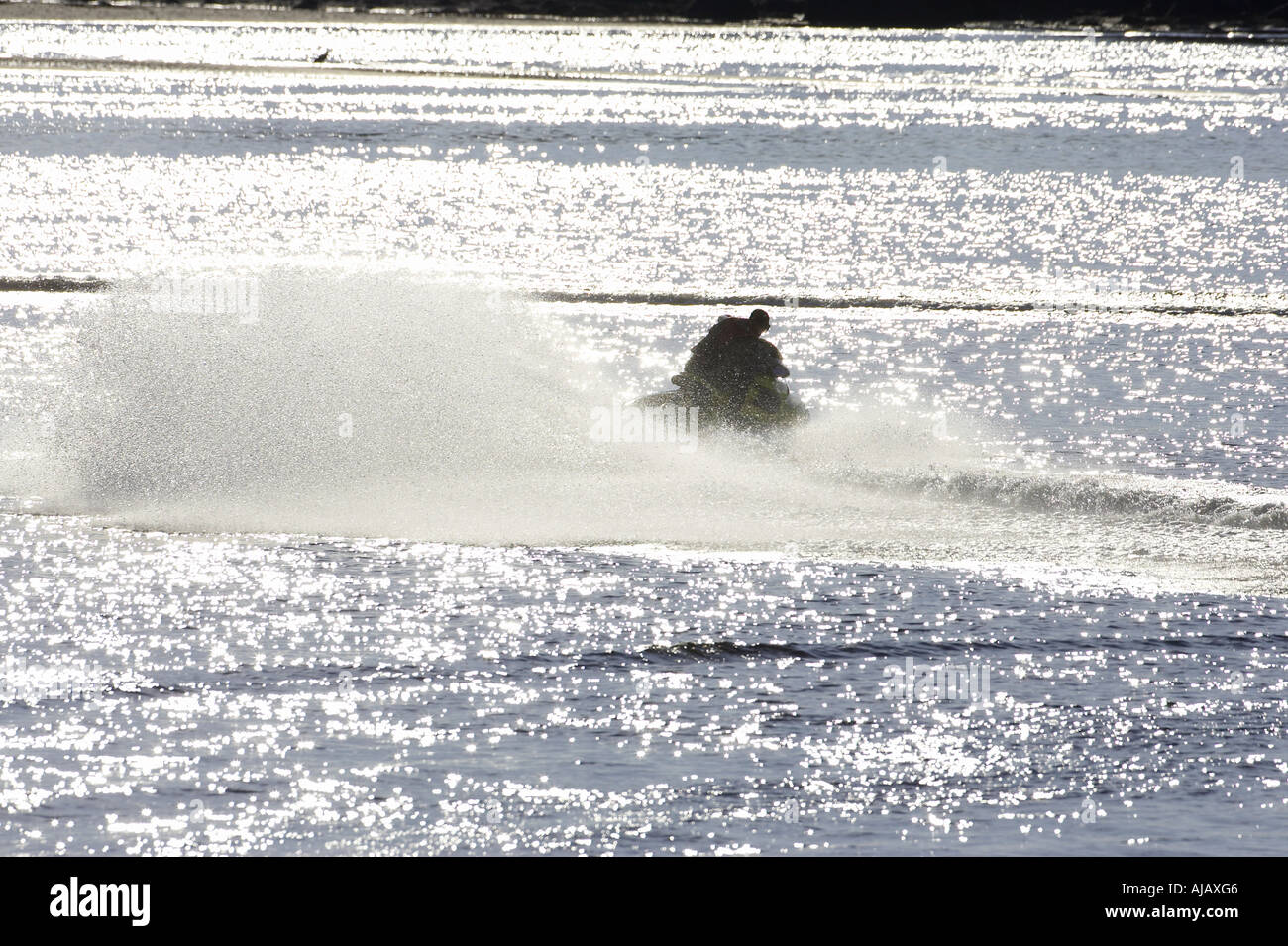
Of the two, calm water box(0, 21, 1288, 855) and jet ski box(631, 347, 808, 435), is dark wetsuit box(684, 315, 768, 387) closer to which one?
jet ski box(631, 347, 808, 435)

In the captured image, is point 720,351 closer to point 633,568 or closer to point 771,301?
point 633,568

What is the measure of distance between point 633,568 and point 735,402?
4.41 metres

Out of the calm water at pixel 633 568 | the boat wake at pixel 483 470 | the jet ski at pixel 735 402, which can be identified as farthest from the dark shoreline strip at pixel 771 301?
the jet ski at pixel 735 402

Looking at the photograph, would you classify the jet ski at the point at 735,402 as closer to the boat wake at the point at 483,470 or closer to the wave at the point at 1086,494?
the boat wake at the point at 483,470

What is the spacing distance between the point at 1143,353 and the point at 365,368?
11900mm

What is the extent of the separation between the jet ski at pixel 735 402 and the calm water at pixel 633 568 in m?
0.42

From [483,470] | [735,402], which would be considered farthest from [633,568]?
[735,402]

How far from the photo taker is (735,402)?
55.9 ft

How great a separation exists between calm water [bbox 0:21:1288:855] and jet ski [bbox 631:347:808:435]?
0.42 m

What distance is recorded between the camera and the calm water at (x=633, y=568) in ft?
29.3

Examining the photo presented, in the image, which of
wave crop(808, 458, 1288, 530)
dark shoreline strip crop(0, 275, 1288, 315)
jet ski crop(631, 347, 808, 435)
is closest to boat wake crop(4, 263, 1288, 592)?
wave crop(808, 458, 1288, 530)

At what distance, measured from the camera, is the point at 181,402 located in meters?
17.3

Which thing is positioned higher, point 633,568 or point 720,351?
point 720,351
